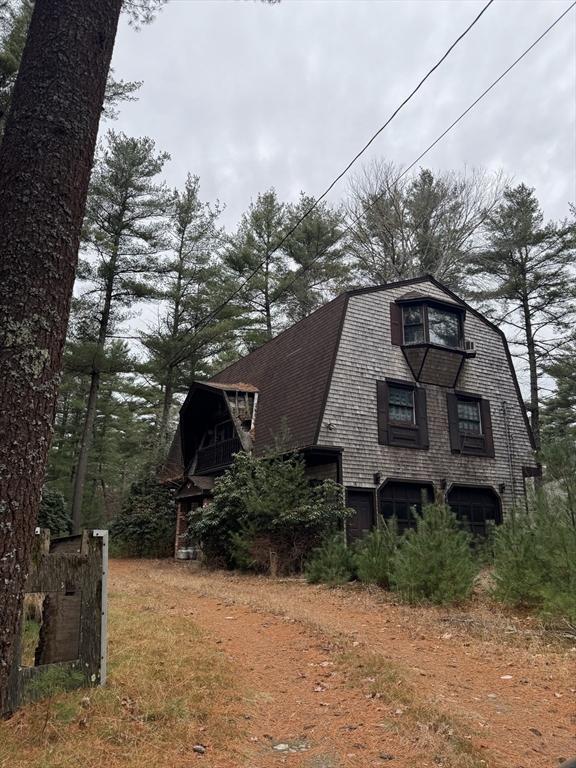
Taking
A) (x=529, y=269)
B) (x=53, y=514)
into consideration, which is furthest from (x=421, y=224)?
(x=53, y=514)

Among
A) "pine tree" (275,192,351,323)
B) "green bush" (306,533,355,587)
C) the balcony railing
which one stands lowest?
"green bush" (306,533,355,587)

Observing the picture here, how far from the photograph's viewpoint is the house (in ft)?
45.5

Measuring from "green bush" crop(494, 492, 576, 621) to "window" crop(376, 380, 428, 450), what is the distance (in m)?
6.88

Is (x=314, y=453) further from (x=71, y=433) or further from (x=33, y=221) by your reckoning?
(x=71, y=433)

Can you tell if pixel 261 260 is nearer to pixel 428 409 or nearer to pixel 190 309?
pixel 190 309

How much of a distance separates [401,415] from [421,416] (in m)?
0.63

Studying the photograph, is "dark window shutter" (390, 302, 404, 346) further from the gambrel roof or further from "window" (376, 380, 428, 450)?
"window" (376, 380, 428, 450)

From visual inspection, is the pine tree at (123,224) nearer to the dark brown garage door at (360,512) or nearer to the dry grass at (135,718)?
the dark brown garage door at (360,512)

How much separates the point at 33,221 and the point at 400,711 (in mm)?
3996

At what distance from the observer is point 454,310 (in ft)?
53.9

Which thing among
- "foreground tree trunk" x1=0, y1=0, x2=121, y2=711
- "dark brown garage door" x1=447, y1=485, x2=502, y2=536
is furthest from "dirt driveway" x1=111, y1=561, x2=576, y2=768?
"dark brown garage door" x1=447, y1=485, x2=502, y2=536

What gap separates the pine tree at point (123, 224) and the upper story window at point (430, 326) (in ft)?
39.1

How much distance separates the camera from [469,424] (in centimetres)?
1627

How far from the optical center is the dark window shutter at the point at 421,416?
15078mm
